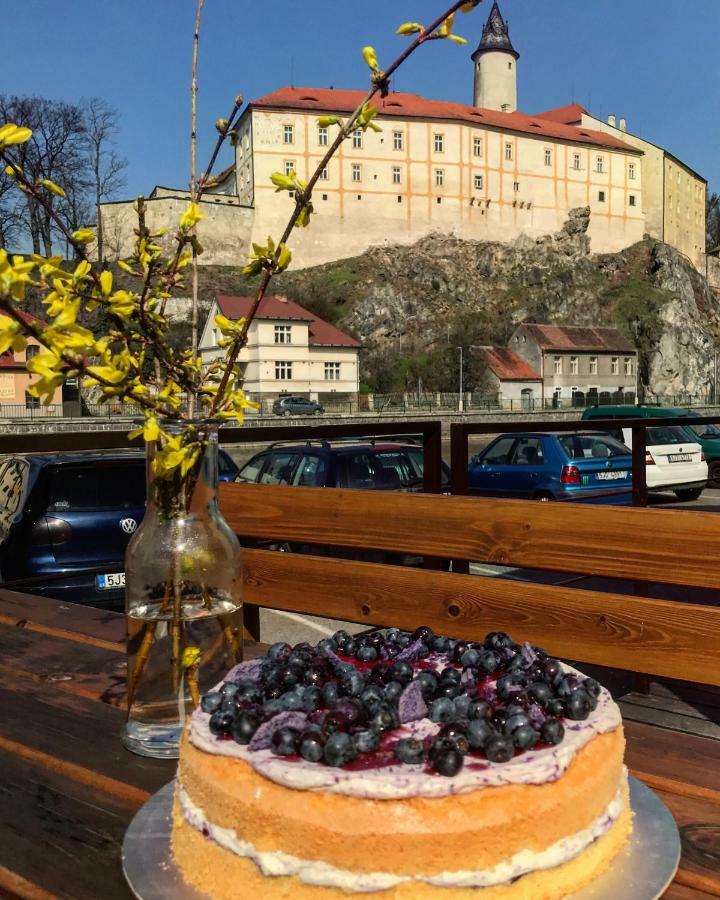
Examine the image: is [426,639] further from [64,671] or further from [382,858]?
[64,671]

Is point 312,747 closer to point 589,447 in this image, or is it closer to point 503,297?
point 589,447

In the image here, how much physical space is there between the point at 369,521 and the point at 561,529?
26.0 inches

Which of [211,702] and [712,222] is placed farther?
[712,222]

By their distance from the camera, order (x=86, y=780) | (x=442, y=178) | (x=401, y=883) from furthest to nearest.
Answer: (x=442, y=178) → (x=86, y=780) → (x=401, y=883)

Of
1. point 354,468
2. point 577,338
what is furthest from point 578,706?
point 577,338

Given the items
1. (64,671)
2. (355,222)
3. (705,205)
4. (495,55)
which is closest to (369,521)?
(64,671)

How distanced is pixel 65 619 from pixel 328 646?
6.05ft

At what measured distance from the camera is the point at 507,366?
7288cm

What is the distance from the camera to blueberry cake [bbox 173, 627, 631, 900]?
1005 mm

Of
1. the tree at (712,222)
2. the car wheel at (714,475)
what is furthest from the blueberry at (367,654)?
the tree at (712,222)

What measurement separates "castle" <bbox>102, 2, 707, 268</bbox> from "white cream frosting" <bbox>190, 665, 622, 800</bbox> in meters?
73.5

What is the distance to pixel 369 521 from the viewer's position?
2812 mm

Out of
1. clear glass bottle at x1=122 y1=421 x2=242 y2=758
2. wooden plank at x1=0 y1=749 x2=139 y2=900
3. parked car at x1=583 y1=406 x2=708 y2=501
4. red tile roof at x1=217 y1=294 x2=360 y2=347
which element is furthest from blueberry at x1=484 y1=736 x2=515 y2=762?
red tile roof at x1=217 y1=294 x2=360 y2=347

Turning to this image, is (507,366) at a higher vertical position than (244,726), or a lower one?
higher
